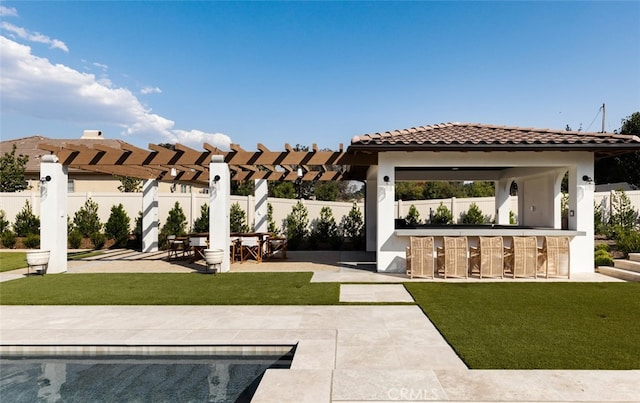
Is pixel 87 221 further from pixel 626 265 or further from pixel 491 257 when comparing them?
pixel 626 265

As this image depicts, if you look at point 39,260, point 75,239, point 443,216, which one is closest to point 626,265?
point 443,216

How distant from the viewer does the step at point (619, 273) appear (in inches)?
376

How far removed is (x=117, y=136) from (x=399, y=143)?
100.0 ft

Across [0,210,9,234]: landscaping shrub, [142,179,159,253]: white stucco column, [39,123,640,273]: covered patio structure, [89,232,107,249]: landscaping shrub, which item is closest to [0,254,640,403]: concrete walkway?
[39,123,640,273]: covered patio structure

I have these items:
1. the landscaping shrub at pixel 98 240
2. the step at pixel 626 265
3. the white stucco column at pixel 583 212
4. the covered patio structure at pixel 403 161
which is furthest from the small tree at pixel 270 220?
the step at pixel 626 265

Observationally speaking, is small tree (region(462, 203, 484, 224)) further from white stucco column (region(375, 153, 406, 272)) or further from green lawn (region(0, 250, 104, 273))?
green lawn (region(0, 250, 104, 273))

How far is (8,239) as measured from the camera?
695 inches

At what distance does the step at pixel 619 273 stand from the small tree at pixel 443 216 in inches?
330

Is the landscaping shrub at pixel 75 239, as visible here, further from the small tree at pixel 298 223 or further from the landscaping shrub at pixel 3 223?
the small tree at pixel 298 223

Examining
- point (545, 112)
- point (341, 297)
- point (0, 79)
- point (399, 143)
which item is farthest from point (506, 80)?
point (0, 79)

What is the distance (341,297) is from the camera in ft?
25.7

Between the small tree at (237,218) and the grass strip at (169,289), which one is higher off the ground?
the small tree at (237,218)

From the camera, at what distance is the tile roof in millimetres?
9852

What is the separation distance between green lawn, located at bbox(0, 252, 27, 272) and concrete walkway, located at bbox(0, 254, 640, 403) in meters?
6.42
